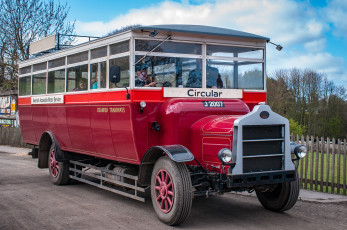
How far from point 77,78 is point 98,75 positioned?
3.57 feet

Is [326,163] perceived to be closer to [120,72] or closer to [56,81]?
[120,72]

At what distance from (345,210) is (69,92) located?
250 inches

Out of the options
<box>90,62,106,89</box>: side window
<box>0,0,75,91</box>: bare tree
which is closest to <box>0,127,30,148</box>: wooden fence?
<box>0,0,75,91</box>: bare tree

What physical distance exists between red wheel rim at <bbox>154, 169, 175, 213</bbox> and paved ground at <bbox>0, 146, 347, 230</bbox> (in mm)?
294

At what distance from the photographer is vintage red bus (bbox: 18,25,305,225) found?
6.43 m

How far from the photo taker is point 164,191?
665cm

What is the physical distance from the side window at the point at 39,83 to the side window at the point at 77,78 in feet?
5.17

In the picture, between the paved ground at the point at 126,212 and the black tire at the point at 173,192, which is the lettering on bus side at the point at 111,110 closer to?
the black tire at the point at 173,192

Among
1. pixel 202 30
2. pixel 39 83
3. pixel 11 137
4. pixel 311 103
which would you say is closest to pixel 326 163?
pixel 202 30

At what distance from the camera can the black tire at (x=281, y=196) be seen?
7.12m

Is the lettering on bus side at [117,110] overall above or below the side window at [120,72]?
below

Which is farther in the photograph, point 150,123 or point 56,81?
point 56,81

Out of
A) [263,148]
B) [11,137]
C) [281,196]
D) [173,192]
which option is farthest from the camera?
[11,137]

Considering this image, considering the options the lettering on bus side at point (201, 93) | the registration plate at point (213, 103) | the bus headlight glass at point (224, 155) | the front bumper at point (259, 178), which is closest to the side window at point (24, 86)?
the lettering on bus side at point (201, 93)
